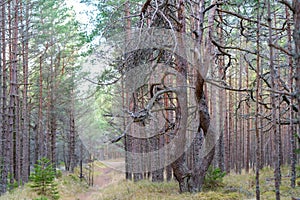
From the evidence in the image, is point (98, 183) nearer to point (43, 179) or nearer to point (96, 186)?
point (96, 186)

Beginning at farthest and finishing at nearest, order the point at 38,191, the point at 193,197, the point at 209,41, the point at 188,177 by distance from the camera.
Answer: the point at 38,191 < the point at 188,177 < the point at 209,41 < the point at 193,197

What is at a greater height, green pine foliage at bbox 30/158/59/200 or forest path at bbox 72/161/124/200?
green pine foliage at bbox 30/158/59/200

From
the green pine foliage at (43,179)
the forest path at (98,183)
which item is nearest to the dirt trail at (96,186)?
the forest path at (98,183)

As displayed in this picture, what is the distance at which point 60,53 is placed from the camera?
21547 mm

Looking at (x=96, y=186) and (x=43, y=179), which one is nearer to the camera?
(x=43, y=179)

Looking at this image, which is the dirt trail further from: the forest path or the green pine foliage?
the green pine foliage

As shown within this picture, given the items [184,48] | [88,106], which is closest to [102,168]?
[88,106]

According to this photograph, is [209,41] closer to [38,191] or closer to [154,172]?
[154,172]

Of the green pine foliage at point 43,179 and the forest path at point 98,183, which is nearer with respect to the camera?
the green pine foliage at point 43,179

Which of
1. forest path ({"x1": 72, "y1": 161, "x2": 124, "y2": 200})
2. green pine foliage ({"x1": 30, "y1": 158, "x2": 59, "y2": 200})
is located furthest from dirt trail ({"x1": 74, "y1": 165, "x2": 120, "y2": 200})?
green pine foliage ({"x1": 30, "y1": 158, "x2": 59, "y2": 200})

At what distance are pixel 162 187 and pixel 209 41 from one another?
5.46m

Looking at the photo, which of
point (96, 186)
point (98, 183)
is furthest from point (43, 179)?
point (98, 183)

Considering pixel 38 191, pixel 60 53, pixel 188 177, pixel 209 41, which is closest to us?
pixel 209 41

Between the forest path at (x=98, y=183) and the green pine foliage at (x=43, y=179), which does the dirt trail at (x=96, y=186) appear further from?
the green pine foliage at (x=43, y=179)
